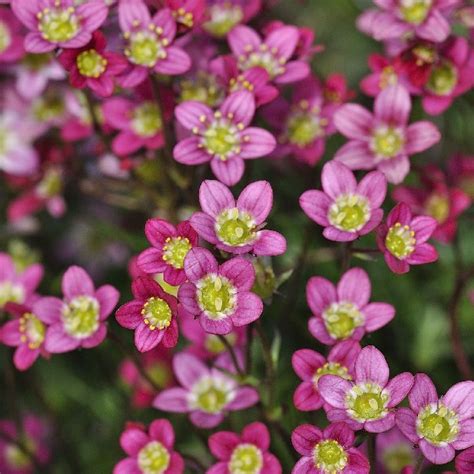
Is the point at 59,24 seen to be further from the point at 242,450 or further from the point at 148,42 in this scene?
the point at 242,450

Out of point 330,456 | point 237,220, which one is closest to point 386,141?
point 237,220

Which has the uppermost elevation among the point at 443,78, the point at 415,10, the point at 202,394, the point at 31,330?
the point at 415,10

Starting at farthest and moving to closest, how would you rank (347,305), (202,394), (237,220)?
(202,394), (347,305), (237,220)

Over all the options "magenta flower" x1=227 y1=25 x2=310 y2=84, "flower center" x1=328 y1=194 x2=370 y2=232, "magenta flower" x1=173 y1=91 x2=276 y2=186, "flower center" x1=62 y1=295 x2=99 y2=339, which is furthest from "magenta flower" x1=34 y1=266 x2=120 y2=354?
"magenta flower" x1=227 y1=25 x2=310 y2=84

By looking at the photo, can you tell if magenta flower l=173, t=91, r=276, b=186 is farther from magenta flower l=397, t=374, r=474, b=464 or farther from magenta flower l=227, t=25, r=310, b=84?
magenta flower l=397, t=374, r=474, b=464

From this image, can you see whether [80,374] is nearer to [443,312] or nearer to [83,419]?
[83,419]

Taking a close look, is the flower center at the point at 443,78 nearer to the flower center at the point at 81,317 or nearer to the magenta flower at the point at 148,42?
the magenta flower at the point at 148,42

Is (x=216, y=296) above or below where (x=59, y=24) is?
below
